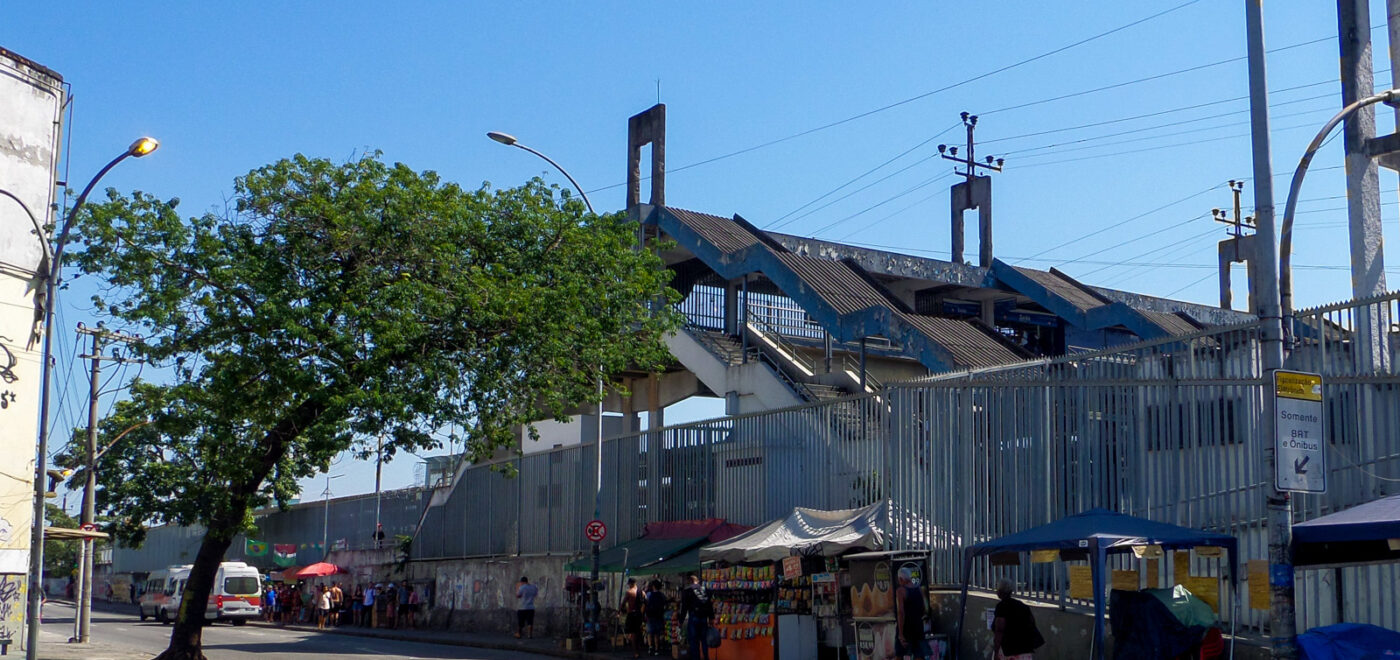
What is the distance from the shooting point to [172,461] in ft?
164

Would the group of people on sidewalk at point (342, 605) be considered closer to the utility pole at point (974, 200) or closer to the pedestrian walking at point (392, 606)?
the pedestrian walking at point (392, 606)

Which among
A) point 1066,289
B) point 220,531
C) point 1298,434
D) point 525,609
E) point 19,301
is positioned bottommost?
point 525,609

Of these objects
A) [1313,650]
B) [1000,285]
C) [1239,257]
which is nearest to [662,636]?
[1313,650]

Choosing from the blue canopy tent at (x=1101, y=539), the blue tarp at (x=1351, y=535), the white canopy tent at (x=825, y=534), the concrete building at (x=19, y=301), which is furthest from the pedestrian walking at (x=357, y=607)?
the blue tarp at (x=1351, y=535)

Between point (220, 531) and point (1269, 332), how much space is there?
17.3 metres

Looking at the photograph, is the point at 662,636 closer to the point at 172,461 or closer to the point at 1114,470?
the point at 1114,470

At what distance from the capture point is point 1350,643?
12281 mm

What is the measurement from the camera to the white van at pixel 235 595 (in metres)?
44.3

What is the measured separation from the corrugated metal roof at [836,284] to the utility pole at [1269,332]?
1850cm

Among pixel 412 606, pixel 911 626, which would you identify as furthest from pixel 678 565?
pixel 412 606

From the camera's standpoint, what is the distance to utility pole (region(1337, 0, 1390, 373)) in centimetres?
1948

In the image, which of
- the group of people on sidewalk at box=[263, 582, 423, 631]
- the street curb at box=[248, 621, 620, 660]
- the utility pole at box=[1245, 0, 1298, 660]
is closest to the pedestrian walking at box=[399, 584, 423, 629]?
the group of people on sidewalk at box=[263, 582, 423, 631]

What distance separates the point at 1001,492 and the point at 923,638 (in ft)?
8.43

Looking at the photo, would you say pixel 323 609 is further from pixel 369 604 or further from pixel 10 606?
pixel 10 606
